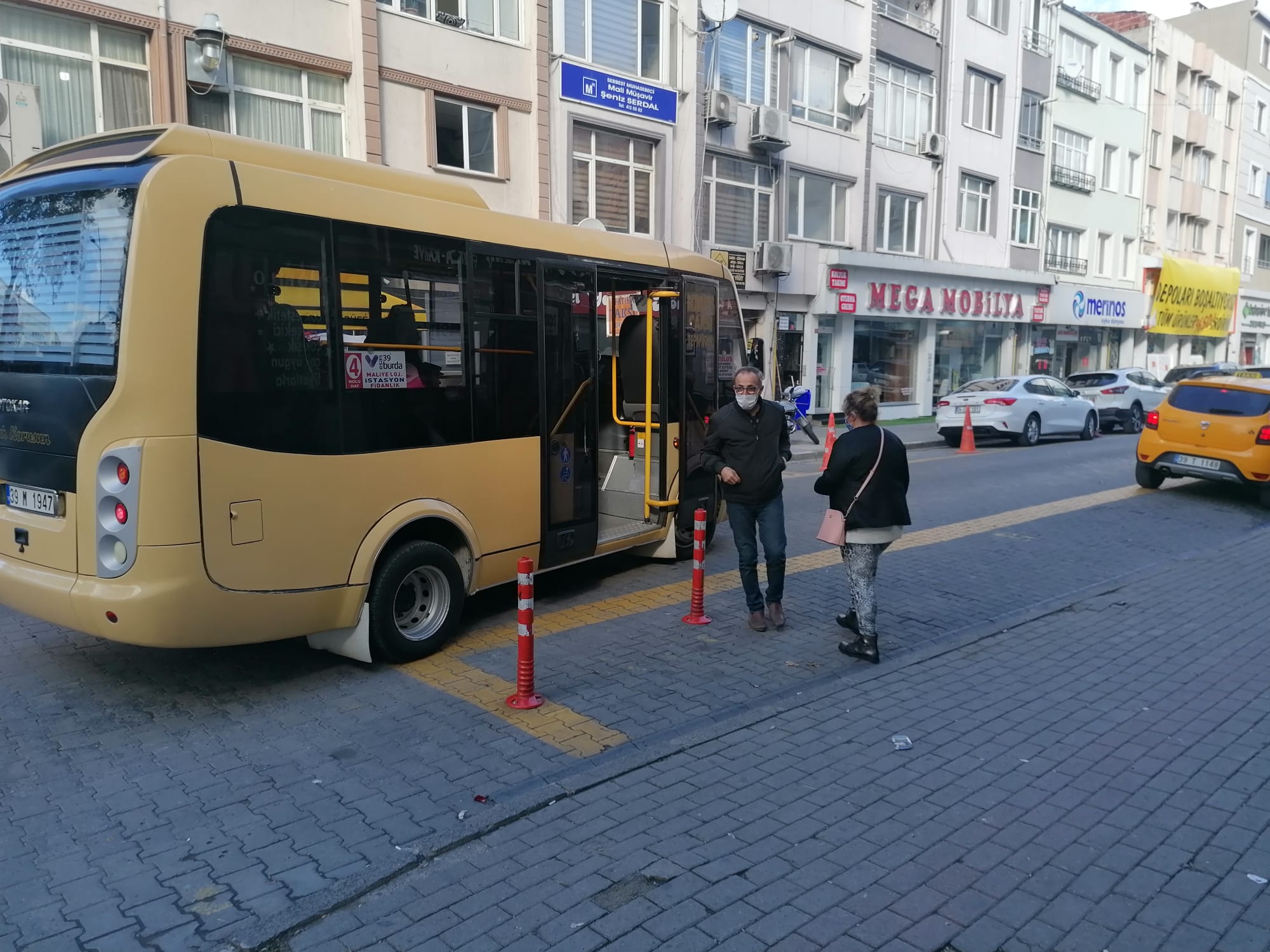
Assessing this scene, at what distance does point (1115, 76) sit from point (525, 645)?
1594 inches

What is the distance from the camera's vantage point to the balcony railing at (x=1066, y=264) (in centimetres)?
3400

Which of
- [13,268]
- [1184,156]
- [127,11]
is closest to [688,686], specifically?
[13,268]

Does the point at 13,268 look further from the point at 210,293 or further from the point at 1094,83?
the point at 1094,83

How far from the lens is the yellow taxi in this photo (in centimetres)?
1231

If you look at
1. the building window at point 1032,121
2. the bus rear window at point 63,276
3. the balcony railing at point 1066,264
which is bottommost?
the bus rear window at point 63,276

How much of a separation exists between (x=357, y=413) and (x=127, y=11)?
10915 millimetres

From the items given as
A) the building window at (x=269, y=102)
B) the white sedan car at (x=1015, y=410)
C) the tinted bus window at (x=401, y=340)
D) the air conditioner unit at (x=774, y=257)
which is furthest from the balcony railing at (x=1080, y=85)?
the tinted bus window at (x=401, y=340)

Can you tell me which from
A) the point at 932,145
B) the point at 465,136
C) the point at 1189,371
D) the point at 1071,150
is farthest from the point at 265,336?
the point at 1071,150

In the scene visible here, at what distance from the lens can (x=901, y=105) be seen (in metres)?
27.0

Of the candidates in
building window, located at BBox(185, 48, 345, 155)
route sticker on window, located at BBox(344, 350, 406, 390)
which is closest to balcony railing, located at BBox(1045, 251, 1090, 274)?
building window, located at BBox(185, 48, 345, 155)

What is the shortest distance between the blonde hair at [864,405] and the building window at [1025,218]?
28518 millimetres

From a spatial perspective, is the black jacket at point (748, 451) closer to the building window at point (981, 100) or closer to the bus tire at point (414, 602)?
the bus tire at point (414, 602)

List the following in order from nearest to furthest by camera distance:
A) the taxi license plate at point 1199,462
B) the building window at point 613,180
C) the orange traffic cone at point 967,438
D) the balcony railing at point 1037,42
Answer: the taxi license plate at point 1199,462 < the building window at point 613,180 < the orange traffic cone at point 967,438 < the balcony railing at point 1037,42

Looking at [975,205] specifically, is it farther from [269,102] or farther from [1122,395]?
[269,102]
